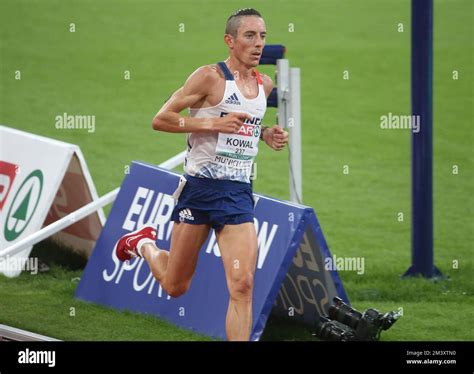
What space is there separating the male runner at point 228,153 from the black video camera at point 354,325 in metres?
1.00

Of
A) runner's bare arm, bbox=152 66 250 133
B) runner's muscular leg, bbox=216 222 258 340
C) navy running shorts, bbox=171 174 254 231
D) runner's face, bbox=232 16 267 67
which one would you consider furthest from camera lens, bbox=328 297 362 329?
runner's face, bbox=232 16 267 67

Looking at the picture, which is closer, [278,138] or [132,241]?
[278,138]

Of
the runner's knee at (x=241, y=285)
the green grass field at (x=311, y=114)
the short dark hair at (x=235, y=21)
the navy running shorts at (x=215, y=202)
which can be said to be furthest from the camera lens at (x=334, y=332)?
the short dark hair at (x=235, y=21)

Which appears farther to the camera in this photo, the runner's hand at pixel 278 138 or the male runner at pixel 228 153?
the runner's hand at pixel 278 138

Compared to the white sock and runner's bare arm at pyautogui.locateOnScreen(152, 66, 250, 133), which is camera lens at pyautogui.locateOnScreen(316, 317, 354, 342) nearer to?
the white sock

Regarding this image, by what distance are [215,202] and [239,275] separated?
1.78 ft

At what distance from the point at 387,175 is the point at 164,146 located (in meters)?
3.28

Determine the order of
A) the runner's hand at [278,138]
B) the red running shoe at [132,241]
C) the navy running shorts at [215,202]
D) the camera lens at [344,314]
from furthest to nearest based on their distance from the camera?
the red running shoe at [132,241] < the camera lens at [344,314] < the runner's hand at [278,138] < the navy running shorts at [215,202]

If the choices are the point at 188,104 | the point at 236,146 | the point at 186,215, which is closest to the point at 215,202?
the point at 186,215

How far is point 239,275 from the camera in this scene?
743 cm

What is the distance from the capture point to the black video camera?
8273 mm

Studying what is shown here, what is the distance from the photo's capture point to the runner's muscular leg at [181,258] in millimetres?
7793

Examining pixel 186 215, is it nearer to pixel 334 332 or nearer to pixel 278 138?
pixel 278 138

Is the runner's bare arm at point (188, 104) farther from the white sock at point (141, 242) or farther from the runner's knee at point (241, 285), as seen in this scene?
the white sock at point (141, 242)
